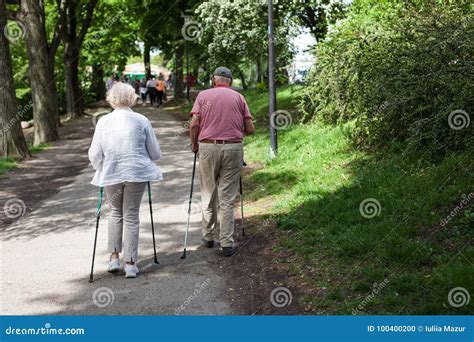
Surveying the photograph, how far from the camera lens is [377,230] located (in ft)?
20.7

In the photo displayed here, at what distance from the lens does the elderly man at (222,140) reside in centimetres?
692

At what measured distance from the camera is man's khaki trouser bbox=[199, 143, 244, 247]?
6934 millimetres

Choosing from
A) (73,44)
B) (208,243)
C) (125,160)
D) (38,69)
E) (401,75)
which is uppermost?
(73,44)

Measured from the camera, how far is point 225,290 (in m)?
5.84

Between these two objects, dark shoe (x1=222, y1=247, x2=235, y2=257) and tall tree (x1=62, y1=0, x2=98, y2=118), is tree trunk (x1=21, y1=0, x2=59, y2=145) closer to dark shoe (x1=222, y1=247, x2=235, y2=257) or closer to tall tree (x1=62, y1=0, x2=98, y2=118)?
tall tree (x1=62, y1=0, x2=98, y2=118)

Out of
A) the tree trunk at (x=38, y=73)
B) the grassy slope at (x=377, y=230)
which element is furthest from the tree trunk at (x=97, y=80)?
the grassy slope at (x=377, y=230)

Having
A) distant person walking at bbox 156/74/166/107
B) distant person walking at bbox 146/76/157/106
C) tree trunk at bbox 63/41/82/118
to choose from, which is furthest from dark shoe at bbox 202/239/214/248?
distant person walking at bbox 146/76/157/106

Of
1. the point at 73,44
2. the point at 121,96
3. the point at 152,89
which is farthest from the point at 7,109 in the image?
the point at 152,89

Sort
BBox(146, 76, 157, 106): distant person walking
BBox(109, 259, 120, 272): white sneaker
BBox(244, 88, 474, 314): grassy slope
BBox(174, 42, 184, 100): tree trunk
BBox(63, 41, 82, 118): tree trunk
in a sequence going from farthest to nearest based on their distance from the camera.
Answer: BBox(174, 42, 184, 100): tree trunk < BBox(146, 76, 157, 106): distant person walking < BBox(63, 41, 82, 118): tree trunk < BBox(109, 259, 120, 272): white sneaker < BBox(244, 88, 474, 314): grassy slope

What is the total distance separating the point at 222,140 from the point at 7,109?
9.89 m

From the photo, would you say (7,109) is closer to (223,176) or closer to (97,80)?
(223,176)

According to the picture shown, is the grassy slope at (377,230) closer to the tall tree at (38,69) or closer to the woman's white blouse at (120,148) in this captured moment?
the woman's white blouse at (120,148)

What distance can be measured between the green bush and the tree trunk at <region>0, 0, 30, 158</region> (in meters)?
7.44

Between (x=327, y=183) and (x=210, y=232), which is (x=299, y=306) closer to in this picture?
(x=210, y=232)
